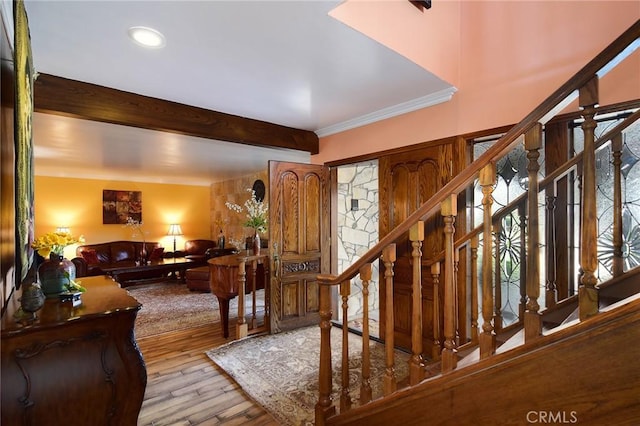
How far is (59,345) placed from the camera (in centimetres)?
130

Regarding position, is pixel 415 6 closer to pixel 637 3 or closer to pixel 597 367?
pixel 637 3

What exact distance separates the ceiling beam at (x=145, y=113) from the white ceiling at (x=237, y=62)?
0.27 feet

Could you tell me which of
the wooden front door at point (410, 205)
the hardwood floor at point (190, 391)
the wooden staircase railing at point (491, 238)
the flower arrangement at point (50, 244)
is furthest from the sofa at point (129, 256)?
the wooden staircase railing at point (491, 238)

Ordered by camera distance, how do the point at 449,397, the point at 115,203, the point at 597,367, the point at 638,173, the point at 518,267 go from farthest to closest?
1. the point at 115,203
2. the point at 518,267
3. the point at 638,173
4. the point at 449,397
5. the point at 597,367

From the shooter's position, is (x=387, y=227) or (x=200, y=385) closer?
(x=200, y=385)

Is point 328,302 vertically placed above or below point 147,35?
below

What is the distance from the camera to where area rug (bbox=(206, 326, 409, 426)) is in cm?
226

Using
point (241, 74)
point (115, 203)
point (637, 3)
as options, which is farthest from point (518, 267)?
point (115, 203)

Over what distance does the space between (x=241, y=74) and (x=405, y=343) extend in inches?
110

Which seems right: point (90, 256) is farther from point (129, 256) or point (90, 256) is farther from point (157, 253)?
point (157, 253)

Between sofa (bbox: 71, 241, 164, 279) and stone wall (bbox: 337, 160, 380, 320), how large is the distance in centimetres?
404

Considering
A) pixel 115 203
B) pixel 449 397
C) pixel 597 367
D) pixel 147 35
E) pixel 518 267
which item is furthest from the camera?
pixel 115 203

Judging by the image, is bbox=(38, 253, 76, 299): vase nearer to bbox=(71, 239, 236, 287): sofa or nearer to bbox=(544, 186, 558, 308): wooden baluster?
bbox=(544, 186, 558, 308): wooden baluster

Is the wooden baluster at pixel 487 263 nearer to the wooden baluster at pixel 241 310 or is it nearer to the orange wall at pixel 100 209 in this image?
the wooden baluster at pixel 241 310
